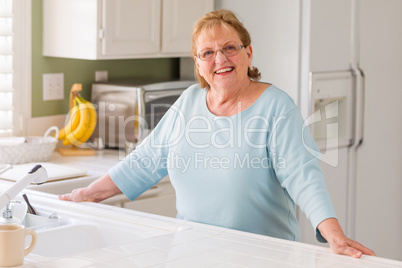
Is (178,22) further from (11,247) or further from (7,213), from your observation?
(11,247)

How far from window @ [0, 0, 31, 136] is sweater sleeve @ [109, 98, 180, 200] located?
3.36ft

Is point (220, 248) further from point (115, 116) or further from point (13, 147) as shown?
point (115, 116)

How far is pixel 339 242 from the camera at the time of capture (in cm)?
145

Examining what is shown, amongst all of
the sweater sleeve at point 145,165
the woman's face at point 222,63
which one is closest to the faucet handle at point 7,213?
the sweater sleeve at point 145,165

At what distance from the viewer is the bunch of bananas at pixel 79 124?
2.89 meters

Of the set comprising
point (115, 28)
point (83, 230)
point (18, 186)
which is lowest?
point (83, 230)

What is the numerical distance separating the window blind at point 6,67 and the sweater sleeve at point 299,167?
1.50 metres

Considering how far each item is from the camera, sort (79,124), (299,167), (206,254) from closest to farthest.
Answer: (206,254)
(299,167)
(79,124)

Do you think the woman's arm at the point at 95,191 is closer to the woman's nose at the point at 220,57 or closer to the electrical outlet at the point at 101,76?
the woman's nose at the point at 220,57

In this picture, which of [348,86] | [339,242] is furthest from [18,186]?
[348,86]

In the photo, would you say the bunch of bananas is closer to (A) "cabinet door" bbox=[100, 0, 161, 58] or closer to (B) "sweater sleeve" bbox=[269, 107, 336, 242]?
(A) "cabinet door" bbox=[100, 0, 161, 58]

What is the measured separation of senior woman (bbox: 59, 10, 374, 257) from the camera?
1.76 meters

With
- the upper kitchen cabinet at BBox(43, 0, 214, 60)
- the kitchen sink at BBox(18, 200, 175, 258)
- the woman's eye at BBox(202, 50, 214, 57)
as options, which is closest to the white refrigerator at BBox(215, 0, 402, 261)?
the upper kitchen cabinet at BBox(43, 0, 214, 60)

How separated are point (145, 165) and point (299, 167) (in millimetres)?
541
